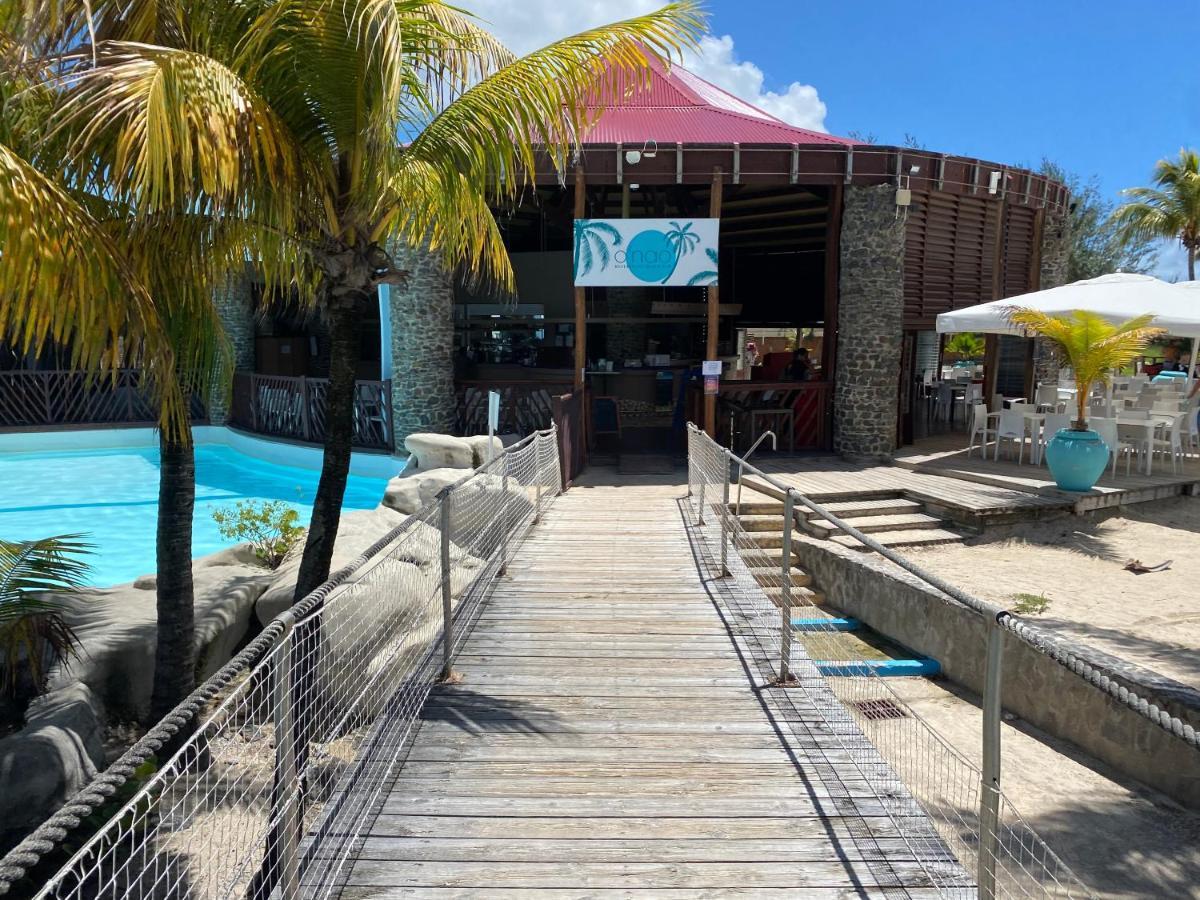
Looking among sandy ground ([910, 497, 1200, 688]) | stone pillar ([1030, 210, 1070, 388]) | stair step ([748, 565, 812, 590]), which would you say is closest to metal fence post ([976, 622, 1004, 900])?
sandy ground ([910, 497, 1200, 688])

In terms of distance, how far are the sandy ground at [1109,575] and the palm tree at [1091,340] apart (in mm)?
1500

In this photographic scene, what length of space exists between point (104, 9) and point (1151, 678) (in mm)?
7396

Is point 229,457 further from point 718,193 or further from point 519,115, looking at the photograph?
point 519,115

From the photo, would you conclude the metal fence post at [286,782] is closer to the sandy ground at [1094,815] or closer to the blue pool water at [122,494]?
the sandy ground at [1094,815]

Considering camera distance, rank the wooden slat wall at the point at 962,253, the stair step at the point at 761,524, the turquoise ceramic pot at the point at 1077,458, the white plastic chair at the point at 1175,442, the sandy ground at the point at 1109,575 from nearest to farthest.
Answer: the sandy ground at the point at 1109,575
the stair step at the point at 761,524
the turquoise ceramic pot at the point at 1077,458
the white plastic chair at the point at 1175,442
the wooden slat wall at the point at 962,253

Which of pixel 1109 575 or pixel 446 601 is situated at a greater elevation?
pixel 446 601

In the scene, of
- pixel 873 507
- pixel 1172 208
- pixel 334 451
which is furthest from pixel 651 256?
pixel 1172 208

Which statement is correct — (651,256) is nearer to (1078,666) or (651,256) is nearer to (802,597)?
(802,597)

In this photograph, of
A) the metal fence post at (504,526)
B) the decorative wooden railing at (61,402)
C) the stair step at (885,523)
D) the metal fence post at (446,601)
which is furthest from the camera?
the decorative wooden railing at (61,402)

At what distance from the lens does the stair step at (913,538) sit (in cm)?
910

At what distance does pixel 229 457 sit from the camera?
18016mm

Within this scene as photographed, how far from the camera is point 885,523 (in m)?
9.62

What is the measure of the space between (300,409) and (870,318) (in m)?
11.1

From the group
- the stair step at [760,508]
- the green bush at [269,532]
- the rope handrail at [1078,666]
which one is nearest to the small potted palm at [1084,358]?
the stair step at [760,508]
